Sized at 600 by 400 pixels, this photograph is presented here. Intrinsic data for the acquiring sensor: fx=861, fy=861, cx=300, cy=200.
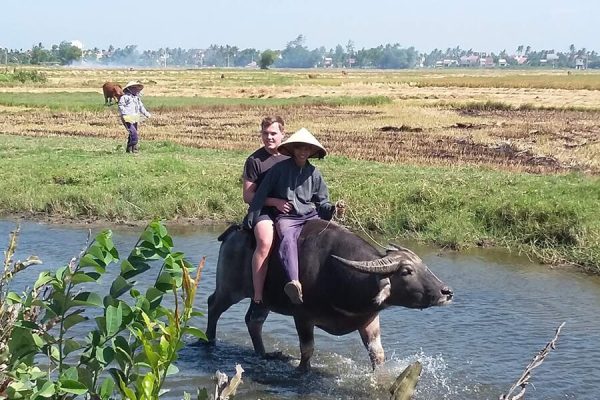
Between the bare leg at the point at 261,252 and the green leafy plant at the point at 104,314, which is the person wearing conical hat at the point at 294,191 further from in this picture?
the green leafy plant at the point at 104,314

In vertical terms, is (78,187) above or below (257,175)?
below

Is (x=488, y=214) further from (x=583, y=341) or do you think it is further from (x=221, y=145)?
(x=221, y=145)

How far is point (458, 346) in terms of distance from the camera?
23.3ft

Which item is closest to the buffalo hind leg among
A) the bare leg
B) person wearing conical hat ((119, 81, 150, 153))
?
the bare leg

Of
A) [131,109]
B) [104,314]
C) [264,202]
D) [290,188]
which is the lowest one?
[131,109]

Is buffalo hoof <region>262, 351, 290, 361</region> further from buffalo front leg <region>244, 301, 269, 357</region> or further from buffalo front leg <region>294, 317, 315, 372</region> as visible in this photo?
buffalo front leg <region>294, 317, 315, 372</region>

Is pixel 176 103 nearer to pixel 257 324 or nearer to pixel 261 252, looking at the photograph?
pixel 257 324

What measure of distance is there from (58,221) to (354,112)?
873 inches

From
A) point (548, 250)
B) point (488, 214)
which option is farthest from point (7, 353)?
point (488, 214)

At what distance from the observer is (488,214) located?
35.5 ft

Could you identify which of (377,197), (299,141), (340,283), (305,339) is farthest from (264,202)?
(377,197)

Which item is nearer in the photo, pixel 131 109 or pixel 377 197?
pixel 377 197

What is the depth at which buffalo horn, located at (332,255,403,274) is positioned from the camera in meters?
5.57

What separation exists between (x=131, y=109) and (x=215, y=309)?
10.3 metres
